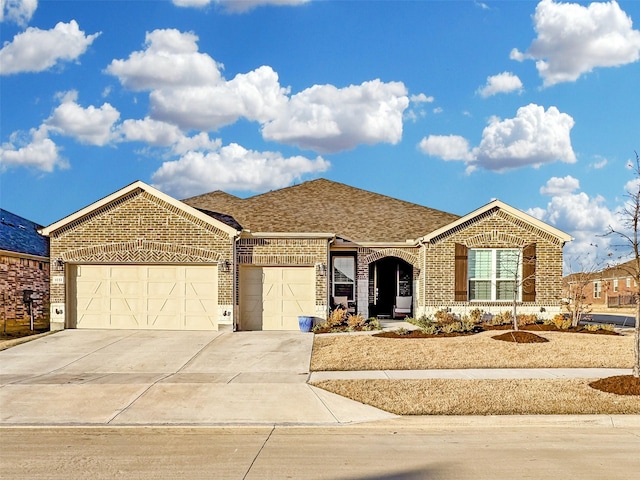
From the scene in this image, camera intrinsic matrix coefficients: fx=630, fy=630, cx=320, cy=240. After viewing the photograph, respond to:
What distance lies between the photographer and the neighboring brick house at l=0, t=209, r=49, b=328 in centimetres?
2134

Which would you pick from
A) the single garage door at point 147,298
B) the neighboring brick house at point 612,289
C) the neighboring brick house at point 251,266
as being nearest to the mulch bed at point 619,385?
the neighboring brick house at point 251,266

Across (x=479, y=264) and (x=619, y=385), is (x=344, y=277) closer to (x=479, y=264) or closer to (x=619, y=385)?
(x=479, y=264)

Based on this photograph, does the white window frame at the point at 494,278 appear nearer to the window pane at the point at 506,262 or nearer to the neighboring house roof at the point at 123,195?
the window pane at the point at 506,262

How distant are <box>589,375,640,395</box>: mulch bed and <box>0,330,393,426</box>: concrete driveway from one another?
4586 millimetres

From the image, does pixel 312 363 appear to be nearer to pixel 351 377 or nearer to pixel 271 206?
pixel 351 377

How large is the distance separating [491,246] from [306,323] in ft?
24.4

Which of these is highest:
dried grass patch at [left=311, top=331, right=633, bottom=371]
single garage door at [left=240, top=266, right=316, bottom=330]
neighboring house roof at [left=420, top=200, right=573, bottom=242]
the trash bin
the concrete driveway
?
neighboring house roof at [left=420, top=200, right=573, bottom=242]

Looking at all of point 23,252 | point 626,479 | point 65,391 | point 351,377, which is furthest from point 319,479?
point 23,252

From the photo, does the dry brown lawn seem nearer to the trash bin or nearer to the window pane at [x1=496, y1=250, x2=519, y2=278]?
the trash bin

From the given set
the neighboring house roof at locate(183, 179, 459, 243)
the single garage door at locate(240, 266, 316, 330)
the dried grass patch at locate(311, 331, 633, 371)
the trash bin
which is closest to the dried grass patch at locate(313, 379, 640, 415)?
the dried grass patch at locate(311, 331, 633, 371)

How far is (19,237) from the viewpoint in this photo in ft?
78.0

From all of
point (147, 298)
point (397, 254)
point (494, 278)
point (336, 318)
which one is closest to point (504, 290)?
point (494, 278)

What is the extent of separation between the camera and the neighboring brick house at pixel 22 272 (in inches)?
840

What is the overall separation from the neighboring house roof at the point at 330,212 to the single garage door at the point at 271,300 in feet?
8.28
